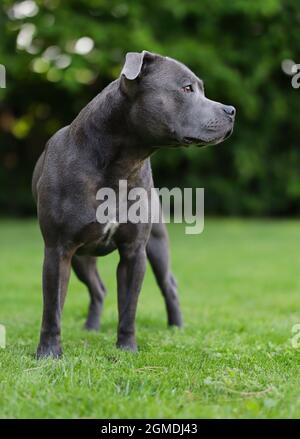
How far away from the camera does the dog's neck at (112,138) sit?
4.46 metres

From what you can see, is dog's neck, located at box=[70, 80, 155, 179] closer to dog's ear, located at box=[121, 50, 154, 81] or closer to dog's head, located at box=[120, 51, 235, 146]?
dog's head, located at box=[120, 51, 235, 146]

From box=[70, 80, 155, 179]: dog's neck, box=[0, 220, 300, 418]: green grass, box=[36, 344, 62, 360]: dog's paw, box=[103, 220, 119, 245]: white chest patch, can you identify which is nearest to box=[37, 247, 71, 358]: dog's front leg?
box=[36, 344, 62, 360]: dog's paw

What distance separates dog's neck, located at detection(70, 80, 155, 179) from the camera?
4.46 meters

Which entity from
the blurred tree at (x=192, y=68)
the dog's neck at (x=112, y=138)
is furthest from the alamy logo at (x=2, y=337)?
the blurred tree at (x=192, y=68)

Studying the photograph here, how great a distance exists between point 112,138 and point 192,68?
16.3 m

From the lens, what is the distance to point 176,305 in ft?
20.5

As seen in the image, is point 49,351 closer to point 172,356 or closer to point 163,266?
point 172,356

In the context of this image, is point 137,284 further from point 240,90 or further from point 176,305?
point 240,90

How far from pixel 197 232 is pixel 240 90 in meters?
6.36

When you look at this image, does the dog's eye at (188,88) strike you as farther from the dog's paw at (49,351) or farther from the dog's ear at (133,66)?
the dog's paw at (49,351)

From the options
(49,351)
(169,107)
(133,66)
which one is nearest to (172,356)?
(49,351)

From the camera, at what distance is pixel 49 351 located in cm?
450

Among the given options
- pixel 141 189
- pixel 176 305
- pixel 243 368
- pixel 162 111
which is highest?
pixel 162 111
